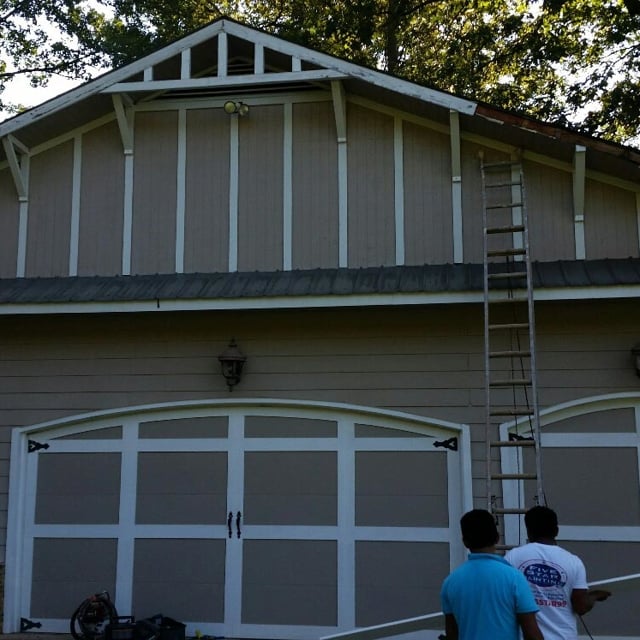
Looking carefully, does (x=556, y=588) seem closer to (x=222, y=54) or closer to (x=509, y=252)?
(x=509, y=252)

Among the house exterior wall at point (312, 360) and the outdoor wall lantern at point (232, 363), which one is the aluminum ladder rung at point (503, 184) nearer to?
the house exterior wall at point (312, 360)

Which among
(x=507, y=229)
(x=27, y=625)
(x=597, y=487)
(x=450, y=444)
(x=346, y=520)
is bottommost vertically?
(x=27, y=625)

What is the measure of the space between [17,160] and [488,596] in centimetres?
677

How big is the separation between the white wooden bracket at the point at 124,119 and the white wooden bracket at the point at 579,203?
14.1 ft

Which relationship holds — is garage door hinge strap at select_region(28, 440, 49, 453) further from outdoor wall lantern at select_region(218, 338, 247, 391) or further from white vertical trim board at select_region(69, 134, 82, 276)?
outdoor wall lantern at select_region(218, 338, 247, 391)

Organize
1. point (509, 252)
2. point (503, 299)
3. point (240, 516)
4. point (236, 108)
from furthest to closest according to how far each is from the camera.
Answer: point (236, 108), point (240, 516), point (509, 252), point (503, 299)

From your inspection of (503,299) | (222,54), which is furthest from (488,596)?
(222,54)

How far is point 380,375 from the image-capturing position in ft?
23.7

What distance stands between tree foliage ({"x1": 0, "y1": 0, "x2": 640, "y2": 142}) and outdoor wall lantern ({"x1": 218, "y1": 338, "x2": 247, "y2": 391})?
8.61 meters

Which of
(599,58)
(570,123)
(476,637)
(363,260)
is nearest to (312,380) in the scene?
(363,260)

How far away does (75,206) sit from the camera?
7961 millimetres

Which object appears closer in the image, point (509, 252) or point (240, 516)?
point (509, 252)

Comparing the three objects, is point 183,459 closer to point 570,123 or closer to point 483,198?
point 483,198

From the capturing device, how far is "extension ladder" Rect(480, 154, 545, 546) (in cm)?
653
